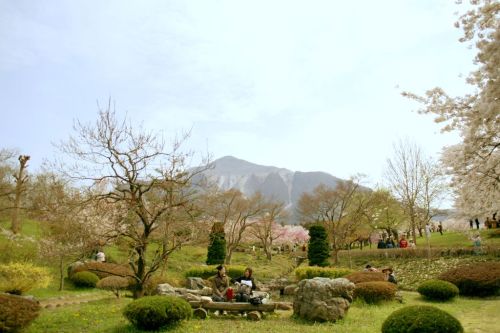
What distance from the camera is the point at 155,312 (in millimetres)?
9500

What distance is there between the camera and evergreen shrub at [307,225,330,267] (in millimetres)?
29547

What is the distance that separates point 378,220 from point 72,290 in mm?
32437

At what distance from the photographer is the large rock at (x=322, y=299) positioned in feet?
37.6

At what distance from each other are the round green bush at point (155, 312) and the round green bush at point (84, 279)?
38.2 feet

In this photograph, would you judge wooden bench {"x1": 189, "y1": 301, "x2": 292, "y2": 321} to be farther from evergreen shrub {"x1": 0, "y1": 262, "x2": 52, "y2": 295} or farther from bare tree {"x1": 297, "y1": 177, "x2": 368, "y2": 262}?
bare tree {"x1": 297, "y1": 177, "x2": 368, "y2": 262}

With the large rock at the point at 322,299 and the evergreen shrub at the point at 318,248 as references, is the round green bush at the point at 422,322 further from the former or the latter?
the evergreen shrub at the point at 318,248

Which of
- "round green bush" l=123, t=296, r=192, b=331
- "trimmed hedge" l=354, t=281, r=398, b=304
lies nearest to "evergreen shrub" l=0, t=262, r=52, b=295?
"round green bush" l=123, t=296, r=192, b=331

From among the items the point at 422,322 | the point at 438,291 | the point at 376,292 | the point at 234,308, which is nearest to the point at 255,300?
the point at 234,308

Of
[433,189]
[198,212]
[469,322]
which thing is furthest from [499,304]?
[433,189]

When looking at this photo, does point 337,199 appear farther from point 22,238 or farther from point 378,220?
point 22,238

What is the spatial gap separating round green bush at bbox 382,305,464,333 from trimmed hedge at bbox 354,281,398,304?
307 inches

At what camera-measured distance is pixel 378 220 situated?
4316 cm

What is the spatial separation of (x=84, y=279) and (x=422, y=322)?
1728 cm

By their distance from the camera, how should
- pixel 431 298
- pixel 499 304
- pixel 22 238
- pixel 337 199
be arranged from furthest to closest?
pixel 337 199, pixel 22 238, pixel 431 298, pixel 499 304
